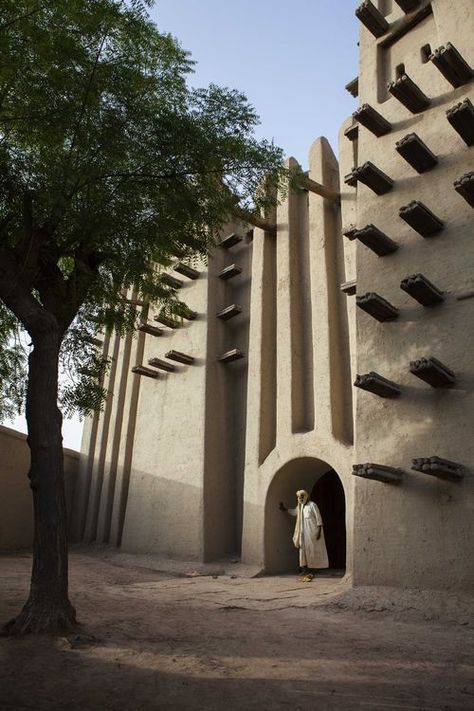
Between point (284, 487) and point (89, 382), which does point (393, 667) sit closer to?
point (89, 382)

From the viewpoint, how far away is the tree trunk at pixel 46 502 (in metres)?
6.09

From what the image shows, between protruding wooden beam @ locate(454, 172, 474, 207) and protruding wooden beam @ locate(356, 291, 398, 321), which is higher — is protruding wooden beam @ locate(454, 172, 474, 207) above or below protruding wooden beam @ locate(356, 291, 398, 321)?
above

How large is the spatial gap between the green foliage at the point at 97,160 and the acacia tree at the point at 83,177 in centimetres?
2

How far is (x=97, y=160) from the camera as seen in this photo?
7.64 m

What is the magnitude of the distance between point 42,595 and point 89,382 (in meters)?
3.51

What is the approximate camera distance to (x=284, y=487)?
12.9m

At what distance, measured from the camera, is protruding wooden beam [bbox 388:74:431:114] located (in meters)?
9.37

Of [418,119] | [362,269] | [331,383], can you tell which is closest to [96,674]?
[362,269]

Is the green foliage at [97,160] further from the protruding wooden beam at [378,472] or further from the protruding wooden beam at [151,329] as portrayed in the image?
the protruding wooden beam at [151,329]

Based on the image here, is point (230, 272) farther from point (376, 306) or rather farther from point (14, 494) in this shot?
point (14, 494)

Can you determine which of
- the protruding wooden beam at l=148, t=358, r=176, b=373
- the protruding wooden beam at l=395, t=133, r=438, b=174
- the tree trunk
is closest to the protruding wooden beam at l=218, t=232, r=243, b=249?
the protruding wooden beam at l=148, t=358, r=176, b=373

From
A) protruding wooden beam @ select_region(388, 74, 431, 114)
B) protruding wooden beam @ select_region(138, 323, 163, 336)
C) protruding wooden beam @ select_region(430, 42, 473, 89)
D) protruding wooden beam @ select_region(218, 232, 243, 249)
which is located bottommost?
protruding wooden beam @ select_region(138, 323, 163, 336)

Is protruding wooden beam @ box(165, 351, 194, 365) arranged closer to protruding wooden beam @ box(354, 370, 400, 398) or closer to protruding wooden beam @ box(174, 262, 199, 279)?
protruding wooden beam @ box(174, 262, 199, 279)

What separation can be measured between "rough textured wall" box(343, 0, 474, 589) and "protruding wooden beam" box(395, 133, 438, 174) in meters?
0.17
